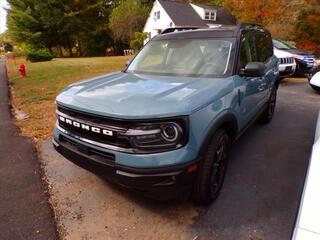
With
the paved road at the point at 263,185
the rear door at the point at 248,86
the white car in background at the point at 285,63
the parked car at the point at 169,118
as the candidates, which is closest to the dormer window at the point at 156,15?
the white car in background at the point at 285,63

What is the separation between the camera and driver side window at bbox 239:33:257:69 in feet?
Result: 11.5

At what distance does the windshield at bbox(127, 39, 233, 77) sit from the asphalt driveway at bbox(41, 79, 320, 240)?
149cm

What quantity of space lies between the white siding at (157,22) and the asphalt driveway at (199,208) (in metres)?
29.9

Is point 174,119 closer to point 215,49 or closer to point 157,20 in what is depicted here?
point 215,49

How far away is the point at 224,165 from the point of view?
10.2ft

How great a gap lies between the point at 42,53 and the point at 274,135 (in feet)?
87.4

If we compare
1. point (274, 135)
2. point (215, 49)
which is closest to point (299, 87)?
point (274, 135)

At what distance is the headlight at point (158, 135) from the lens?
2.24 metres

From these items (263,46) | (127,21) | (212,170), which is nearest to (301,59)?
(263,46)

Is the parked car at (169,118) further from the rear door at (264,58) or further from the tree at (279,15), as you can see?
the tree at (279,15)

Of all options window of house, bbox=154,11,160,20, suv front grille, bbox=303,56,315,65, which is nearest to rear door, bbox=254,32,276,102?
suv front grille, bbox=303,56,315,65

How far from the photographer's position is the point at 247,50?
12.4 feet

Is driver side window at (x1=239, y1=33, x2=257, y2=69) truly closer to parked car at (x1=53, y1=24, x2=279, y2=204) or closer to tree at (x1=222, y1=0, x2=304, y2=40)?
parked car at (x1=53, y1=24, x2=279, y2=204)

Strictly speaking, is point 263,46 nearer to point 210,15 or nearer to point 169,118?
point 169,118
